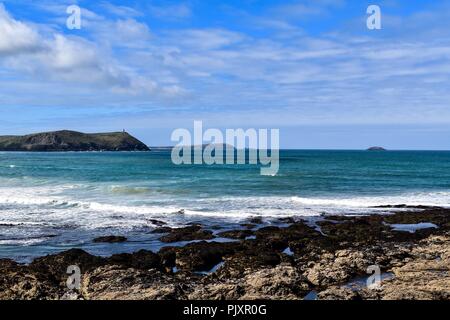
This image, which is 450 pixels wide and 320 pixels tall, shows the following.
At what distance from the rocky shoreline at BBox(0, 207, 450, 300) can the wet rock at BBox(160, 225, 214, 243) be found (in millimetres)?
50

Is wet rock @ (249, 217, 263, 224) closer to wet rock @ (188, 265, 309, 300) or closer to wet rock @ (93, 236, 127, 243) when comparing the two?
wet rock @ (93, 236, 127, 243)

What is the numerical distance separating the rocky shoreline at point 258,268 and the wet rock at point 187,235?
0.17 ft

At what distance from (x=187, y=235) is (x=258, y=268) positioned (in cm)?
725

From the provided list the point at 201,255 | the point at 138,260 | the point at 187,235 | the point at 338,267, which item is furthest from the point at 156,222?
the point at 338,267

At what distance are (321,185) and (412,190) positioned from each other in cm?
987

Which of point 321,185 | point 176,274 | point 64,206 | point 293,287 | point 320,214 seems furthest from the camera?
point 321,185

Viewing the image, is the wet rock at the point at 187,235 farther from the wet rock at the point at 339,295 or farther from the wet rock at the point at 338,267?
the wet rock at the point at 339,295

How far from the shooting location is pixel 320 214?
95.9 ft

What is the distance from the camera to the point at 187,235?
2164cm

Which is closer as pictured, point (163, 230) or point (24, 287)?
point (24, 287)

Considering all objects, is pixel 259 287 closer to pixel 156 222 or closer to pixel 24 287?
pixel 24 287

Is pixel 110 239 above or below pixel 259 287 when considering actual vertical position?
below
